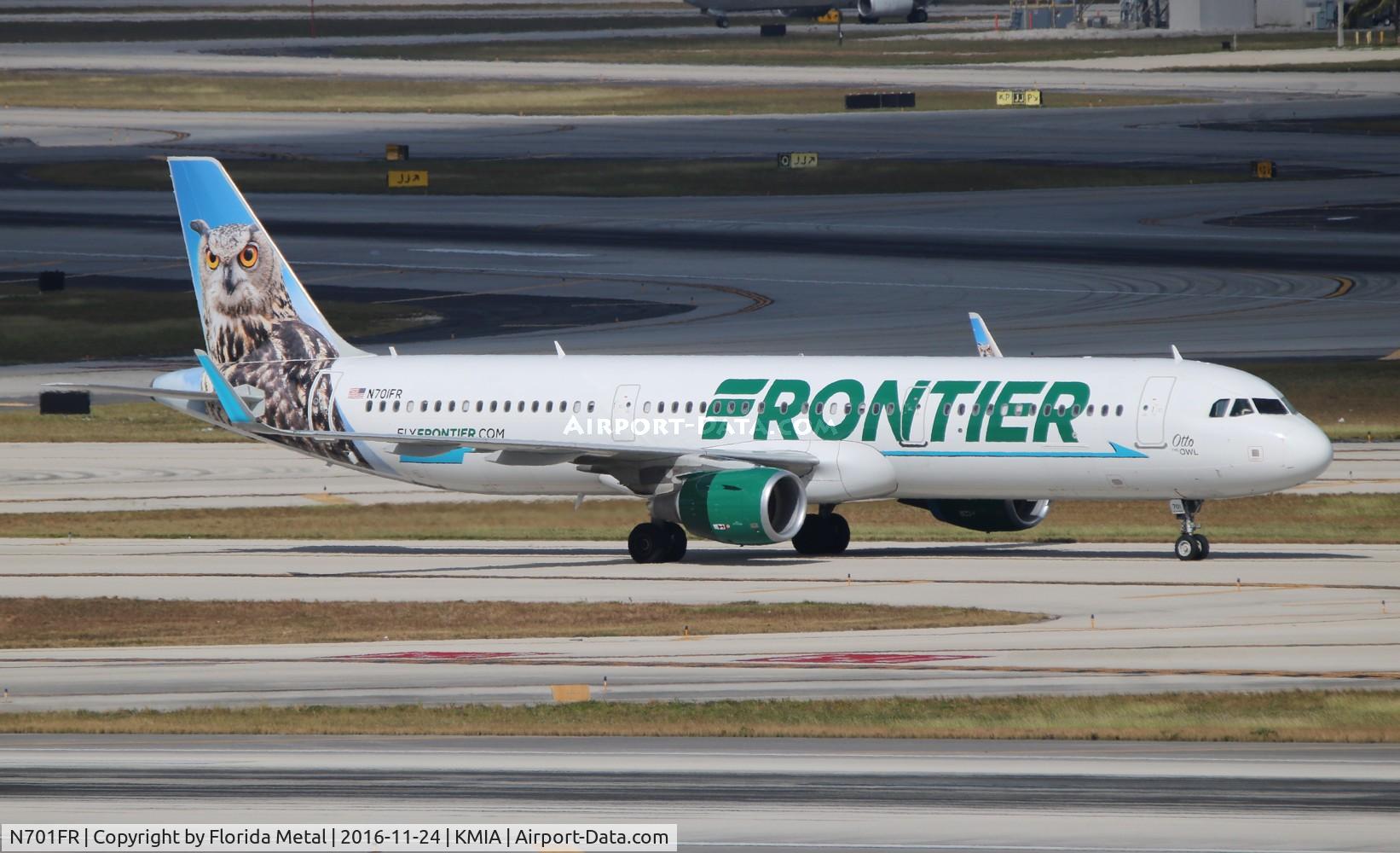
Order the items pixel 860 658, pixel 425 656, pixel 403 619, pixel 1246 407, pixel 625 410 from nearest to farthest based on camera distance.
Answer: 1. pixel 860 658
2. pixel 425 656
3. pixel 403 619
4. pixel 1246 407
5. pixel 625 410

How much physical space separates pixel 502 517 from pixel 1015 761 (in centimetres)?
3234

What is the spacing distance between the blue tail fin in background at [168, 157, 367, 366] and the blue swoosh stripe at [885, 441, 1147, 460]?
15119 mm

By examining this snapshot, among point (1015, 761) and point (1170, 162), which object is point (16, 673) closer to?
point (1015, 761)

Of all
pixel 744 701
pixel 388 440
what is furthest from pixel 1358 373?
pixel 744 701

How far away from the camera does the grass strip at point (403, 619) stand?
3775 cm

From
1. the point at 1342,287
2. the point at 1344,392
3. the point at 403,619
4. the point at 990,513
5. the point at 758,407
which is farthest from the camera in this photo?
the point at 1342,287

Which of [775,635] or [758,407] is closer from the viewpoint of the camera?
[775,635]

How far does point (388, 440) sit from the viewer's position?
1938 inches

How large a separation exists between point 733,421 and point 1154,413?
9.19 metres

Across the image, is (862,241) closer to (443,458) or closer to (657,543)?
(443,458)

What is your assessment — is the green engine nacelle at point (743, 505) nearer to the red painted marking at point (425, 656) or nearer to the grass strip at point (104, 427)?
the red painted marking at point (425, 656)

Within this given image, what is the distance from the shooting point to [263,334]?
178ft

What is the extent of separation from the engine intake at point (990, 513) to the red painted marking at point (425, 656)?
17.0m

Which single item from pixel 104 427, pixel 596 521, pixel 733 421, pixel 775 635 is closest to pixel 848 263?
pixel 104 427
